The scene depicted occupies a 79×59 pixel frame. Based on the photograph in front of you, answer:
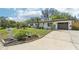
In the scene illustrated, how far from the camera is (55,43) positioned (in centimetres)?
326

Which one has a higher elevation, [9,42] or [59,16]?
[59,16]

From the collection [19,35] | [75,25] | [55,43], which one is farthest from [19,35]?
[75,25]

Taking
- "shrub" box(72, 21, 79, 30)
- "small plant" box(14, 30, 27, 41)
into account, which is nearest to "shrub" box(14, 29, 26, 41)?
"small plant" box(14, 30, 27, 41)

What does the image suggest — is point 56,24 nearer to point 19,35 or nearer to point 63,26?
point 63,26

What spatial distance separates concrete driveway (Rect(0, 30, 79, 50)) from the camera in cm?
325

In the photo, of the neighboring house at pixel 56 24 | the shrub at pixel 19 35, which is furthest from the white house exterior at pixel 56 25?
the shrub at pixel 19 35

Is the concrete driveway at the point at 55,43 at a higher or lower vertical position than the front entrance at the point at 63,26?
lower

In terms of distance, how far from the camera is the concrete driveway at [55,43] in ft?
10.7

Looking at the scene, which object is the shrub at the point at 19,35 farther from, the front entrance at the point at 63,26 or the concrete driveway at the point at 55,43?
the front entrance at the point at 63,26
